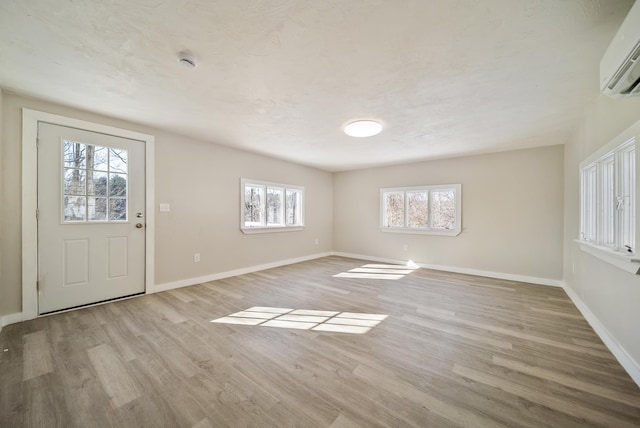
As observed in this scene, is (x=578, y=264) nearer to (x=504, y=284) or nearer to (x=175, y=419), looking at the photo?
(x=504, y=284)

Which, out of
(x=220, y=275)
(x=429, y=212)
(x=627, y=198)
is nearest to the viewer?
(x=627, y=198)

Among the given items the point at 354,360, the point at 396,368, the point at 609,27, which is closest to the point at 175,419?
the point at 354,360

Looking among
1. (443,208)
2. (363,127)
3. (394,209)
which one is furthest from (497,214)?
(363,127)

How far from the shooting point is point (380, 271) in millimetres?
4953

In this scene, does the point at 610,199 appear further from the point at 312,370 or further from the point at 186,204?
the point at 186,204

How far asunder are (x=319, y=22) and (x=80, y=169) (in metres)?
3.30

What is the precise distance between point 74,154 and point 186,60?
7.26ft

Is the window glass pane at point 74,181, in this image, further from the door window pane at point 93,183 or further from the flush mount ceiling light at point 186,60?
the flush mount ceiling light at point 186,60

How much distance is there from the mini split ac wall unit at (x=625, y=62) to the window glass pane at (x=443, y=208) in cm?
357

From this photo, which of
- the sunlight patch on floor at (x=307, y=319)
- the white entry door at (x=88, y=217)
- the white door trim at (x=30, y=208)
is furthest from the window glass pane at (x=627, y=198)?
the white door trim at (x=30, y=208)

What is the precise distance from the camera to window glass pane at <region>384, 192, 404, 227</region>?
5.70m

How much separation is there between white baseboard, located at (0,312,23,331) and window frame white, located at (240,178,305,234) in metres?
2.76

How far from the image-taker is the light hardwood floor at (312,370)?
141 cm

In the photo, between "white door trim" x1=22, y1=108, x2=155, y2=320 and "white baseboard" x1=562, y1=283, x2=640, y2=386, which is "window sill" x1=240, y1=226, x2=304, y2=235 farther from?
"white baseboard" x1=562, y1=283, x2=640, y2=386
